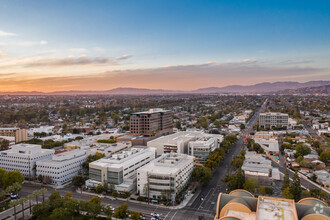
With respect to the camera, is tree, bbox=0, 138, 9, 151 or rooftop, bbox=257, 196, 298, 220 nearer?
rooftop, bbox=257, 196, 298, 220

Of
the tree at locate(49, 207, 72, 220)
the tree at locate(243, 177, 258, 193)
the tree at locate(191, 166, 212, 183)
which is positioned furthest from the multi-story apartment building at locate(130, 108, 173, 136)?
the tree at locate(49, 207, 72, 220)

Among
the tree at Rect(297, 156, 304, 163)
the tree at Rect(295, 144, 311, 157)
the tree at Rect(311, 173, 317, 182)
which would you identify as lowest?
the tree at Rect(311, 173, 317, 182)

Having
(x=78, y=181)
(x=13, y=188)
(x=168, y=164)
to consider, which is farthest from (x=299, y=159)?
(x=13, y=188)

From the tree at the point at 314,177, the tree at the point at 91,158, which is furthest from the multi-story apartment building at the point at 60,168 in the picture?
the tree at the point at 314,177

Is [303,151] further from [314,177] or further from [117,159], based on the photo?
[117,159]

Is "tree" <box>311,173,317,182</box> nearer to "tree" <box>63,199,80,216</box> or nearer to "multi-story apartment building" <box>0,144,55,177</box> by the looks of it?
"tree" <box>63,199,80,216</box>

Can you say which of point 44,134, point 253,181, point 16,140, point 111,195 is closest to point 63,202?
point 111,195

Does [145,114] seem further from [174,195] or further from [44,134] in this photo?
[174,195]

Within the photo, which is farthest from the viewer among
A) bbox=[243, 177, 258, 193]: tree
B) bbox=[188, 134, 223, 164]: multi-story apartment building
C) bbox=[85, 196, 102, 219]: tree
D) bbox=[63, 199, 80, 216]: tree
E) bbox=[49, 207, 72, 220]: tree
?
bbox=[188, 134, 223, 164]: multi-story apartment building
